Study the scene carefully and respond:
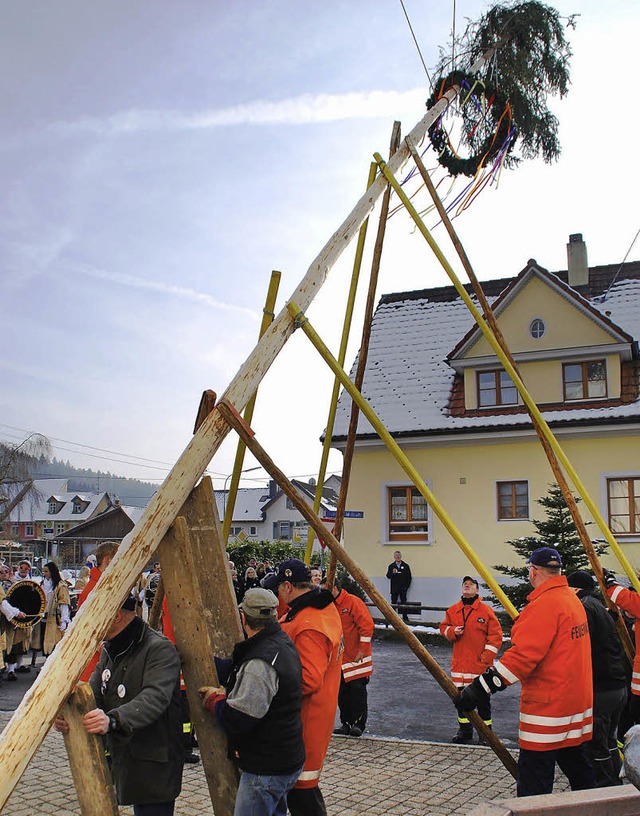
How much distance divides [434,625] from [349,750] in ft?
35.7

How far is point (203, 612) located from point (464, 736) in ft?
17.0

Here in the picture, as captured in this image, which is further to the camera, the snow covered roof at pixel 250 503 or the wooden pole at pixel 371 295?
the snow covered roof at pixel 250 503

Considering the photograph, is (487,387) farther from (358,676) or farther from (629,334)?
(358,676)

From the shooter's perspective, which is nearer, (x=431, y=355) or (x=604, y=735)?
(x=604, y=735)

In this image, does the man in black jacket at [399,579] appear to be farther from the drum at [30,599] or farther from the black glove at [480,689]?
the black glove at [480,689]

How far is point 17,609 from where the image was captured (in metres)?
12.7

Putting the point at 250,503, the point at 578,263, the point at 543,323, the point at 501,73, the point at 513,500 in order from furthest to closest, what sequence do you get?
the point at 250,503 < the point at 578,263 < the point at 543,323 < the point at 513,500 < the point at 501,73

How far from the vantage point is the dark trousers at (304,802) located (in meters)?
4.75

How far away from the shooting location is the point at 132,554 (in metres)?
4.36

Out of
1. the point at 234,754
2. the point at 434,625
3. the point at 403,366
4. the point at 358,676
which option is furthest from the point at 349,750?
the point at 403,366

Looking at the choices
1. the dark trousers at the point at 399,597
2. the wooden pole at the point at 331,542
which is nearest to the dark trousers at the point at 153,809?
the wooden pole at the point at 331,542

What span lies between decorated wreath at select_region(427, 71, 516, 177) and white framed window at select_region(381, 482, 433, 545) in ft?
49.2

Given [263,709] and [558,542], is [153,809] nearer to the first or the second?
[263,709]

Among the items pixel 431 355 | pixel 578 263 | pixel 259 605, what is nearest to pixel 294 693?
pixel 259 605
